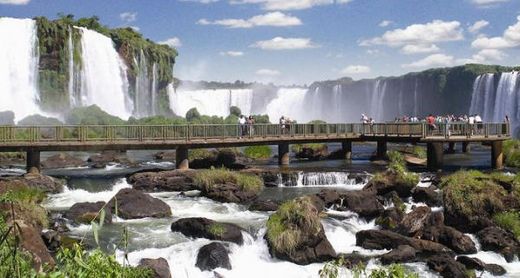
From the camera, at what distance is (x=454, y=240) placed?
18.4 m

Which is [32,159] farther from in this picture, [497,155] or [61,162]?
[497,155]

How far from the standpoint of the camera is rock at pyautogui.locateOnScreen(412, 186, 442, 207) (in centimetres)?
2367

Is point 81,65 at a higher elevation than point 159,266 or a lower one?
higher

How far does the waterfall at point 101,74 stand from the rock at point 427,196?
180ft

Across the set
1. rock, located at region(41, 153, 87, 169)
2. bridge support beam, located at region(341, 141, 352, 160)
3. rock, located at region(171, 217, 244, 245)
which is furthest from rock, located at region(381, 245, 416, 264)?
rock, located at region(41, 153, 87, 169)

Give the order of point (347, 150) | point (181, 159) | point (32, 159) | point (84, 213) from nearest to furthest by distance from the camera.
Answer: point (84, 213), point (32, 159), point (181, 159), point (347, 150)

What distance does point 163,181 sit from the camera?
93.5 feet

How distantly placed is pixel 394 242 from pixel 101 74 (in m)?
61.0

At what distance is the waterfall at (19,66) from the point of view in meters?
64.0

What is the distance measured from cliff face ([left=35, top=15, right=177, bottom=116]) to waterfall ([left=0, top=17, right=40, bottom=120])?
1.11 metres

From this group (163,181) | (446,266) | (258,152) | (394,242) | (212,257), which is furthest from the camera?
(258,152)

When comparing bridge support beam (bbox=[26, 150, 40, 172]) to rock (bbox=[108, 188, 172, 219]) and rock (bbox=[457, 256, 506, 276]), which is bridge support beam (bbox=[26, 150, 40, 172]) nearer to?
rock (bbox=[108, 188, 172, 219])

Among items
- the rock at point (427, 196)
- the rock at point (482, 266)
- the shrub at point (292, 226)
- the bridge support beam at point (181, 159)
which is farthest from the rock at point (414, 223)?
the bridge support beam at point (181, 159)

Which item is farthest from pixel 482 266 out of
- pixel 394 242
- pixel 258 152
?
pixel 258 152
